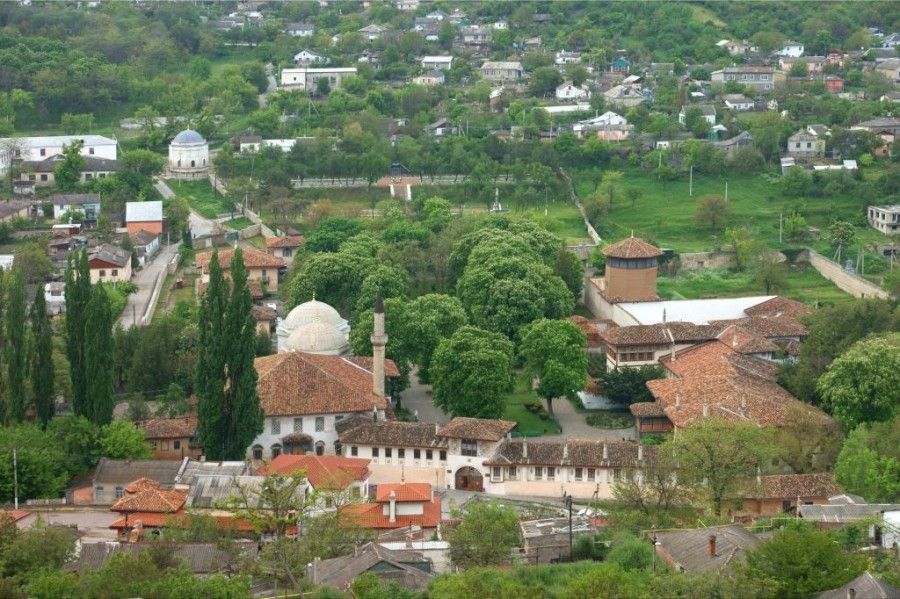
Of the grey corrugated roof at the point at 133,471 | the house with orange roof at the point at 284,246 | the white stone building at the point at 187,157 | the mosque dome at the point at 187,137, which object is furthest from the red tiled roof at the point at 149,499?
the mosque dome at the point at 187,137

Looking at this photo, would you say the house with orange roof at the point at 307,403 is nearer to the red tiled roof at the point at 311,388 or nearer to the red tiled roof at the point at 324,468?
the red tiled roof at the point at 311,388

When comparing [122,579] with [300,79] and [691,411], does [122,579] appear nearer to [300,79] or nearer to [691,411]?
[691,411]

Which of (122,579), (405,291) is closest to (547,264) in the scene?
(405,291)

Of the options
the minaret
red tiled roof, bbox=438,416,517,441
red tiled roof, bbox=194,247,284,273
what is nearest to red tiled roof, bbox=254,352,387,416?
the minaret

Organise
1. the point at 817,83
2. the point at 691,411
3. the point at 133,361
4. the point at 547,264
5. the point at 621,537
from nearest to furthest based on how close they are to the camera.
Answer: the point at 621,537 → the point at 691,411 → the point at 133,361 → the point at 547,264 → the point at 817,83

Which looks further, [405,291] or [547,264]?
[547,264]

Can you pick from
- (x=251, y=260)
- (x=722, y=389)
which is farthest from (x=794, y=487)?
(x=251, y=260)
